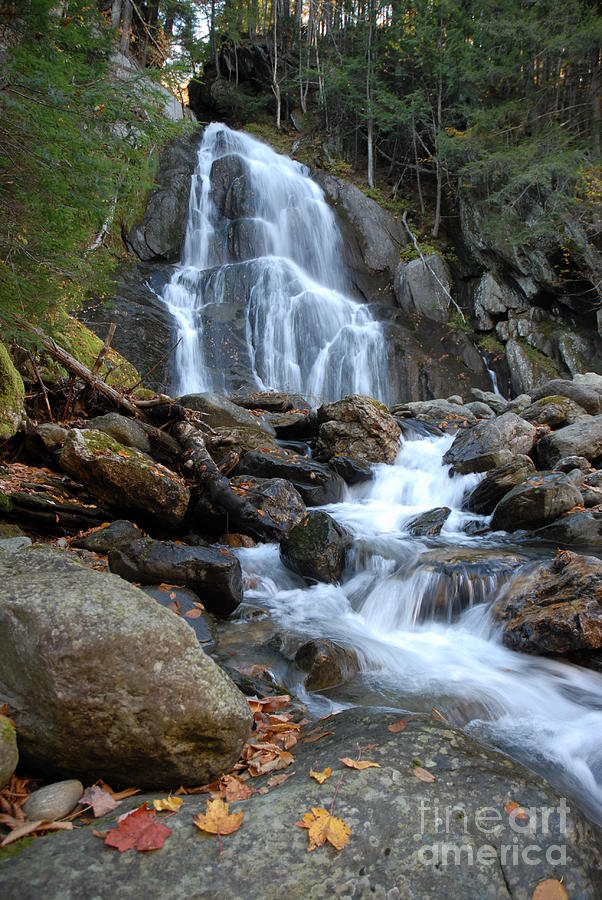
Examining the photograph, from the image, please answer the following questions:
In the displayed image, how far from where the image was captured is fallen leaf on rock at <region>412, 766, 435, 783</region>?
2243mm

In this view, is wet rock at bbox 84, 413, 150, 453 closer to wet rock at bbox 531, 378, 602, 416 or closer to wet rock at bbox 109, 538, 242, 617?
wet rock at bbox 109, 538, 242, 617

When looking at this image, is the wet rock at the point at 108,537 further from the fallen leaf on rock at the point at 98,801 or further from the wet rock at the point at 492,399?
the wet rock at the point at 492,399

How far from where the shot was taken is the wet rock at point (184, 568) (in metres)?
4.98

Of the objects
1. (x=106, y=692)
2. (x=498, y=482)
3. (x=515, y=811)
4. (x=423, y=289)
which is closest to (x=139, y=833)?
(x=106, y=692)

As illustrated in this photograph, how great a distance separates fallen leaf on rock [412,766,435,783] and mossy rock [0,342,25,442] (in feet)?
18.8

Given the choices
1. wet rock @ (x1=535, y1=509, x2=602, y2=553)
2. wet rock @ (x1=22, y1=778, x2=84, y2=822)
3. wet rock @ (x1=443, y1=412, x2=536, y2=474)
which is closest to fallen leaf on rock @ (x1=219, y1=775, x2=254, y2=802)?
wet rock @ (x1=22, y1=778, x2=84, y2=822)

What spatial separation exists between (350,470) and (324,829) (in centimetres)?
827

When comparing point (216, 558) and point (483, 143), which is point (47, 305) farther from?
point (483, 143)

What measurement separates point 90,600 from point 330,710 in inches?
89.6

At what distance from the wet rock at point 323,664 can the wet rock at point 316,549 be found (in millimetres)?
1910

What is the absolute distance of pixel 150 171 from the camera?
6137 millimetres

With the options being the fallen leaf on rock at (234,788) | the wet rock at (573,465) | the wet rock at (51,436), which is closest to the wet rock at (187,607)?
the fallen leaf on rock at (234,788)

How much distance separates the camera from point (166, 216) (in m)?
20.1

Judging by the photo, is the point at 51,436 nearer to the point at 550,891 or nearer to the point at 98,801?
the point at 98,801
